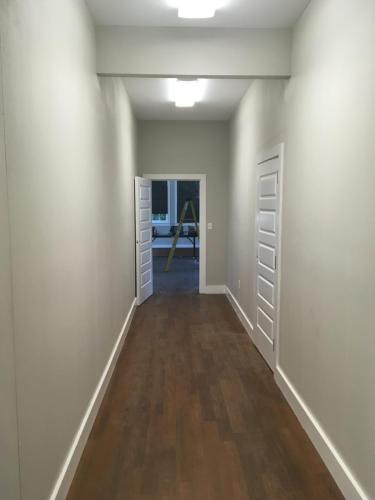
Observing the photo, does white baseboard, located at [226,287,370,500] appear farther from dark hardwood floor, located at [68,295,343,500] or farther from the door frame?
the door frame

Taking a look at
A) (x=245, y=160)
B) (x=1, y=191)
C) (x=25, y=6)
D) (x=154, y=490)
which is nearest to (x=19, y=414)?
(x=1, y=191)

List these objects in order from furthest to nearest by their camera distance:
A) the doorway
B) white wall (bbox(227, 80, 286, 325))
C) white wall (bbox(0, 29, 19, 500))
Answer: the doorway → white wall (bbox(227, 80, 286, 325)) → white wall (bbox(0, 29, 19, 500))

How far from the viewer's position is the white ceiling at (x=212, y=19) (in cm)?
253

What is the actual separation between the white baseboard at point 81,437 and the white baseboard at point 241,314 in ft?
5.12

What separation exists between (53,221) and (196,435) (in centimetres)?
166

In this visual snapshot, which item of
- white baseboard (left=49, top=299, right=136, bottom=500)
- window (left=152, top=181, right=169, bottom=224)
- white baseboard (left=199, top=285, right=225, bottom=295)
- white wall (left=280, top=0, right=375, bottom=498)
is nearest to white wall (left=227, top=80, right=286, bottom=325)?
white baseboard (left=199, top=285, right=225, bottom=295)

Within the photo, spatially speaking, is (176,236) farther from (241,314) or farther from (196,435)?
(196,435)

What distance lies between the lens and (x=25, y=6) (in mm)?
1470

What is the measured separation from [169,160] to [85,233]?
165 inches

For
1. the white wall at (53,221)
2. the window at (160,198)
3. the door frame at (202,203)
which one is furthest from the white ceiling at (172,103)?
the window at (160,198)

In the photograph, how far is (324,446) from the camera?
2262mm

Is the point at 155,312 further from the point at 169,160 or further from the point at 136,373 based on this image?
the point at 169,160

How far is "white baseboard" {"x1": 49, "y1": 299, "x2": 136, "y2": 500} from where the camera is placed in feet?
6.26

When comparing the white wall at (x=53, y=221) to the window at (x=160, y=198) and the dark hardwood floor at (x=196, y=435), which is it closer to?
the dark hardwood floor at (x=196, y=435)
